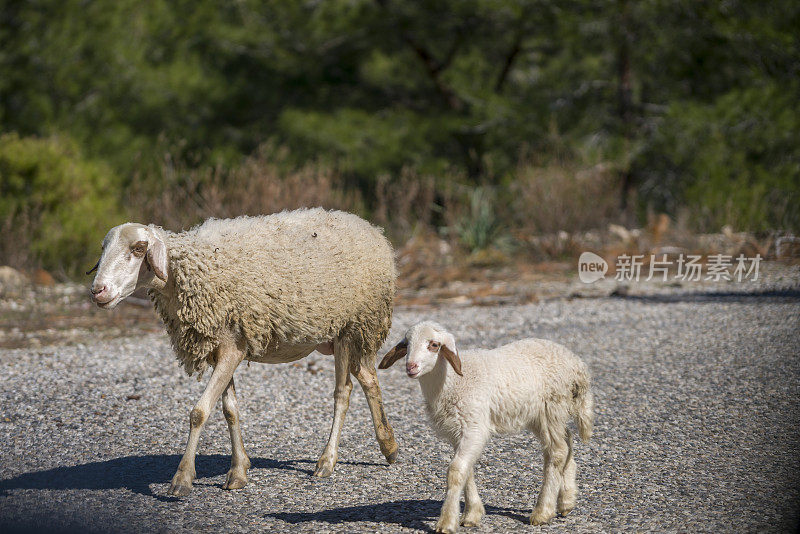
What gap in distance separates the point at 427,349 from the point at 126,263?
1.59m

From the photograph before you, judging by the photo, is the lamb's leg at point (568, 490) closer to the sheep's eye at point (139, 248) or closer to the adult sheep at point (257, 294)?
the adult sheep at point (257, 294)

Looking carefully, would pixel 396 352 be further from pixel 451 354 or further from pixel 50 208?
pixel 50 208

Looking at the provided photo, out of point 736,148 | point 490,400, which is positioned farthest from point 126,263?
point 736,148

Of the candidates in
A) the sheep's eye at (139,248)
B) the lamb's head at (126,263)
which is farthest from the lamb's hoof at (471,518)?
the sheep's eye at (139,248)

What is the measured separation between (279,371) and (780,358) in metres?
4.41

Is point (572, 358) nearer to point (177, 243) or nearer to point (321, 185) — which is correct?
point (177, 243)

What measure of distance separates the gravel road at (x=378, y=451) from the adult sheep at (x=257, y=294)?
358 mm

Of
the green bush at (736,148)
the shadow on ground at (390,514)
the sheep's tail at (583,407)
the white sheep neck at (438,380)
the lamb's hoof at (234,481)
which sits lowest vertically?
the lamb's hoof at (234,481)

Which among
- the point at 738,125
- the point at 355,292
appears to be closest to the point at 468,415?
the point at 355,292

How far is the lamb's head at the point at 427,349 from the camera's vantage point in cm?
389

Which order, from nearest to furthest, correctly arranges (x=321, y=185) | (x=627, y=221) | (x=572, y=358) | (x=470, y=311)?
1. (x=572, y=358)
2. (x=470, y=311)
3. (x=321, y=185)
4. (x=627, y=221)

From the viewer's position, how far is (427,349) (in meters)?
3.93

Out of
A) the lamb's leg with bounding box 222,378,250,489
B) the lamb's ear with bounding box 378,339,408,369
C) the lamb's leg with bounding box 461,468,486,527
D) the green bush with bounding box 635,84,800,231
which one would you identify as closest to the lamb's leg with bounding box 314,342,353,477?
the lamb's leg with bounding box 222,378,250,489

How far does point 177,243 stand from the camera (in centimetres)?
461
